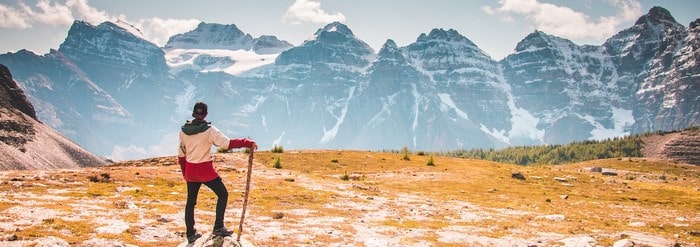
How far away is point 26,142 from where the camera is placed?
119812 mm

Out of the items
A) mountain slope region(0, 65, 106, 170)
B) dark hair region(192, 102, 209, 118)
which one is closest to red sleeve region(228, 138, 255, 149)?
dark hair region(192, 102, 209, 118)

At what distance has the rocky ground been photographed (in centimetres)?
1802

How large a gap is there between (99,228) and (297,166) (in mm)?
32987

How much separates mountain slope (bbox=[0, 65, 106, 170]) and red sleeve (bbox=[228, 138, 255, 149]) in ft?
340

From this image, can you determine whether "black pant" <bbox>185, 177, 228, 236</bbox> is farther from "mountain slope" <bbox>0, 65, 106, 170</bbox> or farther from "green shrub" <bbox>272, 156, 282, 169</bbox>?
"mountain slope" <bbox>0, 65, 106, 170</bbox>

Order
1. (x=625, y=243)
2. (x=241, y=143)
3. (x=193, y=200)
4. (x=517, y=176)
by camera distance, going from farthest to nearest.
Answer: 1. (x=517, y=176)
2. (x=625, y=243)
3. (x=193, y=200)
4. (x=241, y=143)

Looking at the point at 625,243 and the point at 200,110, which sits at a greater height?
the point at 200,110

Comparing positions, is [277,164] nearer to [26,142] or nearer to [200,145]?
[200,145]

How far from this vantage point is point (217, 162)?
44094 millimetres

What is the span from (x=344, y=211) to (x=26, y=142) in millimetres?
122853

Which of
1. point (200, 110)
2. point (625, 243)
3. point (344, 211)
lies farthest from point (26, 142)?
point (625, 243)

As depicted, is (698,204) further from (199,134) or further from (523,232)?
(199,134)

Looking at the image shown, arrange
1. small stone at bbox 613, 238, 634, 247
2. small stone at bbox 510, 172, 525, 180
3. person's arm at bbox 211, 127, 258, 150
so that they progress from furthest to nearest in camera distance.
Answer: small stone at bbox 510, 172, 525, 180, small stone at bbox 613, 238, 634, 247, person's arm at bbox 211, 127, 258, 150

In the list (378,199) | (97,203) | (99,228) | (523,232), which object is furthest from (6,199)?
(523,232)
